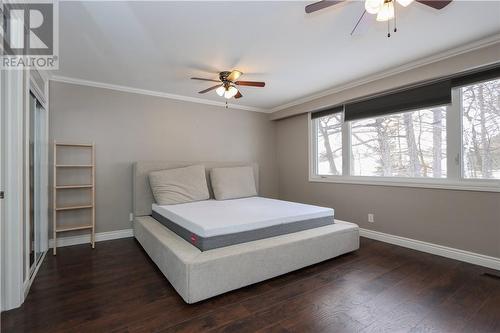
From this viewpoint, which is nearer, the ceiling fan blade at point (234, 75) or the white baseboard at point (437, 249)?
the white baseboard at point (437, 249)

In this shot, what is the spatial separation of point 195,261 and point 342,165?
9.81ft

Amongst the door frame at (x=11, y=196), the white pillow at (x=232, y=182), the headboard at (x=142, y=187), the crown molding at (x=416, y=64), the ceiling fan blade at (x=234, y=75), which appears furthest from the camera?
the white pillow at (x=232, y=182)

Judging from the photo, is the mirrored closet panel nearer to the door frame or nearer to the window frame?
the door frame

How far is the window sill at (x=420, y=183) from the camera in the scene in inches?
96.3

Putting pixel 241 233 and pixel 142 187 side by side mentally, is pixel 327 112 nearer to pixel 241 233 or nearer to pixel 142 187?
pixel 241 233

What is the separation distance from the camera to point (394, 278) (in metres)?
2.23

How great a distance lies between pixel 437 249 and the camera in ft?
9.15

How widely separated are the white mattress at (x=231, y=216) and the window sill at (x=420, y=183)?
105 centimetres

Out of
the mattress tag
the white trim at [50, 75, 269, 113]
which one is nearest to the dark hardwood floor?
the mattress tag

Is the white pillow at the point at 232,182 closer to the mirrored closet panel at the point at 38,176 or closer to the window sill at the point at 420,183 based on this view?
the window sill at the point at 420,183

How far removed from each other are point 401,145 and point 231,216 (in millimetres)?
2523

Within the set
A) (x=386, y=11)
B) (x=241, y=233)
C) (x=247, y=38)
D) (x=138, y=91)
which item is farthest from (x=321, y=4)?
(x=138, y=91)

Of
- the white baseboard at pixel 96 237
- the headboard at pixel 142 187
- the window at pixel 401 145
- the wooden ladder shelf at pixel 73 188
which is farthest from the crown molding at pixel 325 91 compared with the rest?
the white baseboard at pixel 96 237

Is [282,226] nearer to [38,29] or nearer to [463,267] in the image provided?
[463,267]
